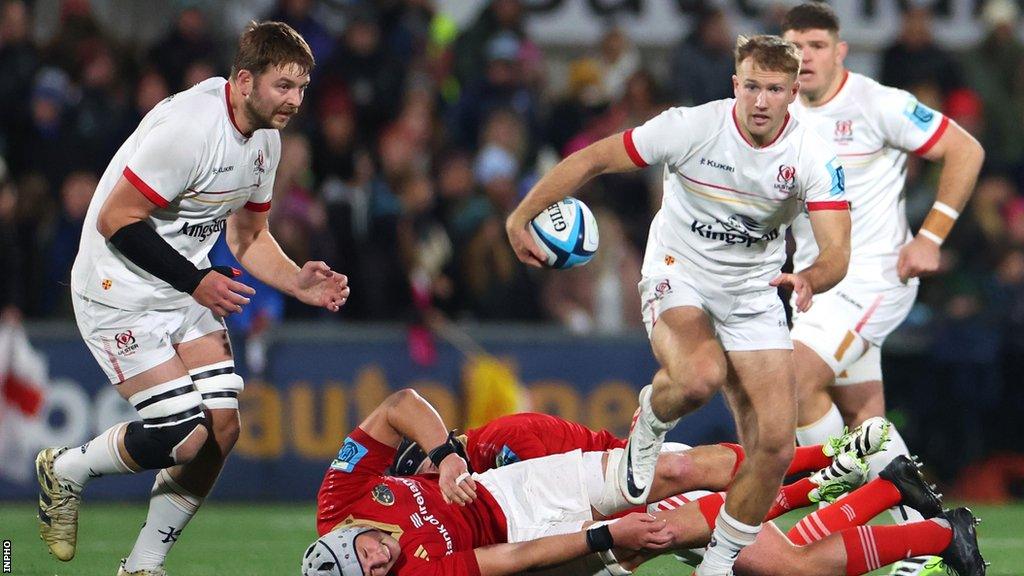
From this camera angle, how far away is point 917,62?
1379 centimetres

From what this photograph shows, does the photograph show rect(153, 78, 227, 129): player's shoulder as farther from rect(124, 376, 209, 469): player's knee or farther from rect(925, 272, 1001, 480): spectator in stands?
rect(925, 272, 1001, 480): spectator in stands

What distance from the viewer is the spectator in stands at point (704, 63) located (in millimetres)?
13328

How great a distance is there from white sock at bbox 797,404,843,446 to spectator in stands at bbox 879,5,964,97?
6.78 metres

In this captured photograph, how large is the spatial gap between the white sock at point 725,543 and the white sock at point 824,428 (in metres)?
1.30

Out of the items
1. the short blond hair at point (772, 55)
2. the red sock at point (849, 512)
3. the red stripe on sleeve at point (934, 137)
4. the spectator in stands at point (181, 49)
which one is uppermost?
the spectator in stands at point (181, 49)

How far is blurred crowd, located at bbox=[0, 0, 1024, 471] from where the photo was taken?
1153cm

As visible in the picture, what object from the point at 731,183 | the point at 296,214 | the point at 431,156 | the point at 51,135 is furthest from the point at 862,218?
the point at 51,135

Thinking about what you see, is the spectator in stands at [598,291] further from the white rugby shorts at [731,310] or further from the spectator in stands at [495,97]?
the white rugby shorts at [731,310]

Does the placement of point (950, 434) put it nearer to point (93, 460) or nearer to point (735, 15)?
point (735, 15)

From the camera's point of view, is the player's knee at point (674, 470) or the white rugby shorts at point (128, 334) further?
the player's knee at point (674, 470)

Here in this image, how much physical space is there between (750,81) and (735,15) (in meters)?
8.17

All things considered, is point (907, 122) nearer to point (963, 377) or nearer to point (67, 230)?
point (963, 377)

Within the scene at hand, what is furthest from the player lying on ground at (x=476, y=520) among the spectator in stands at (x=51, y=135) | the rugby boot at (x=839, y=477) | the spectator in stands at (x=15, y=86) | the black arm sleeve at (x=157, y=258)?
the spectator in stands at (x=15, y=86)

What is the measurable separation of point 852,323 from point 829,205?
54.3 inches
